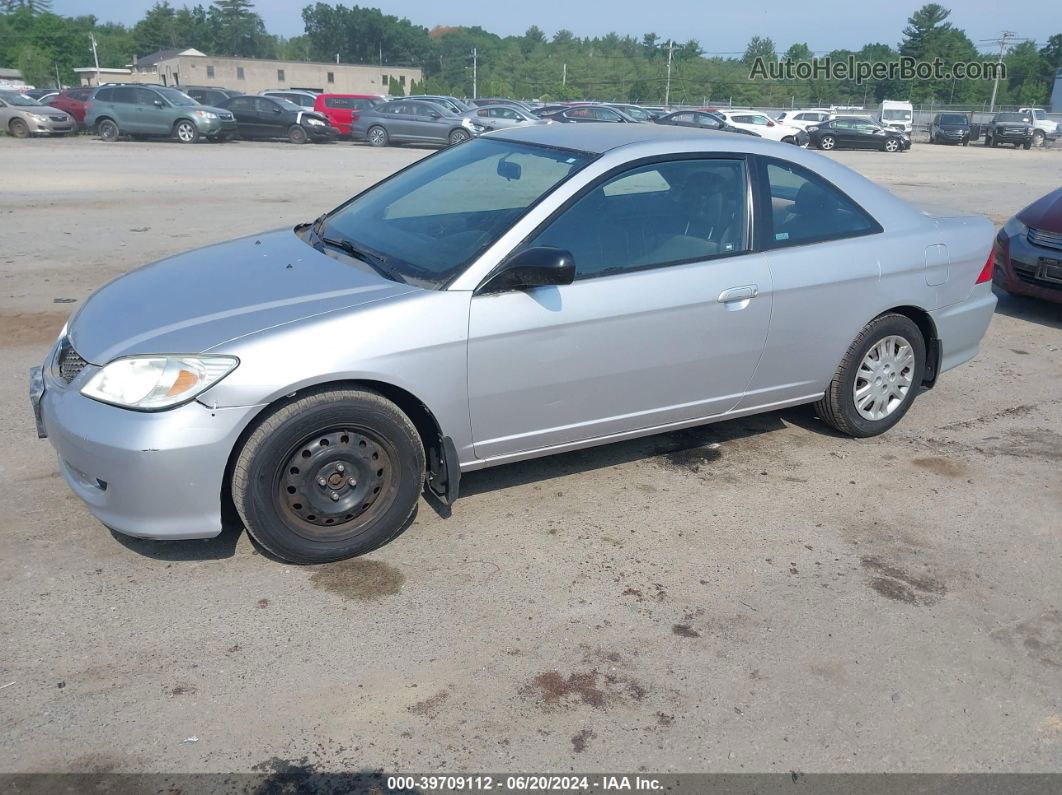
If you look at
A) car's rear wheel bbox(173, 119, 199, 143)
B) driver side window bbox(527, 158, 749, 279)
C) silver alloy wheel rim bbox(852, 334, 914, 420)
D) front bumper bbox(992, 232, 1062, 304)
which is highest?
car's rear wheel bbox(173, 119, 199, 143)

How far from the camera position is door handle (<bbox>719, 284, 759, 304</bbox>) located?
420 cm

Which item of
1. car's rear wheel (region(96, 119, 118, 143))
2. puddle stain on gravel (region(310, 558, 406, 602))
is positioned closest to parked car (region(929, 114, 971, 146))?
car's rear wheel (region(96, 119, 118, 143))

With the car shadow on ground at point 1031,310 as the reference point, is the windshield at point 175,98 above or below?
above

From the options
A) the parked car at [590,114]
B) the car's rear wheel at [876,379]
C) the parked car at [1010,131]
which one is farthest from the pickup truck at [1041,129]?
the car's rear wheel at [876,379]

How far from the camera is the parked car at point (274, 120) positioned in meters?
27.0

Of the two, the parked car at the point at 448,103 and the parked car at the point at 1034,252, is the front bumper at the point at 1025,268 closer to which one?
the parked car at the point at 1034,252

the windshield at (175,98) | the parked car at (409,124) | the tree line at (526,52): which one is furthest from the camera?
the tree line at (526,52)

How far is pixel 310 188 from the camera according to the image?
15.2 metres

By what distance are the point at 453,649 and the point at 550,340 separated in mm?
1346

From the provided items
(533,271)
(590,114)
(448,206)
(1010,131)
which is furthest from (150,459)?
(1010,131)

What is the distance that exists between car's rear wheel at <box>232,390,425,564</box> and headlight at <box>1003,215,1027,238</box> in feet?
21.4

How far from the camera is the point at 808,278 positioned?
14.6 feet

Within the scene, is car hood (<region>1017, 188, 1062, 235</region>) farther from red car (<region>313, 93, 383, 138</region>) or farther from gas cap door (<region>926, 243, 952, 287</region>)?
red car (<region>313, 93, 383, 138</region>)

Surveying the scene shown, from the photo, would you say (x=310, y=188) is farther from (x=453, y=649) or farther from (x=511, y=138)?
(x=453, y=649)
